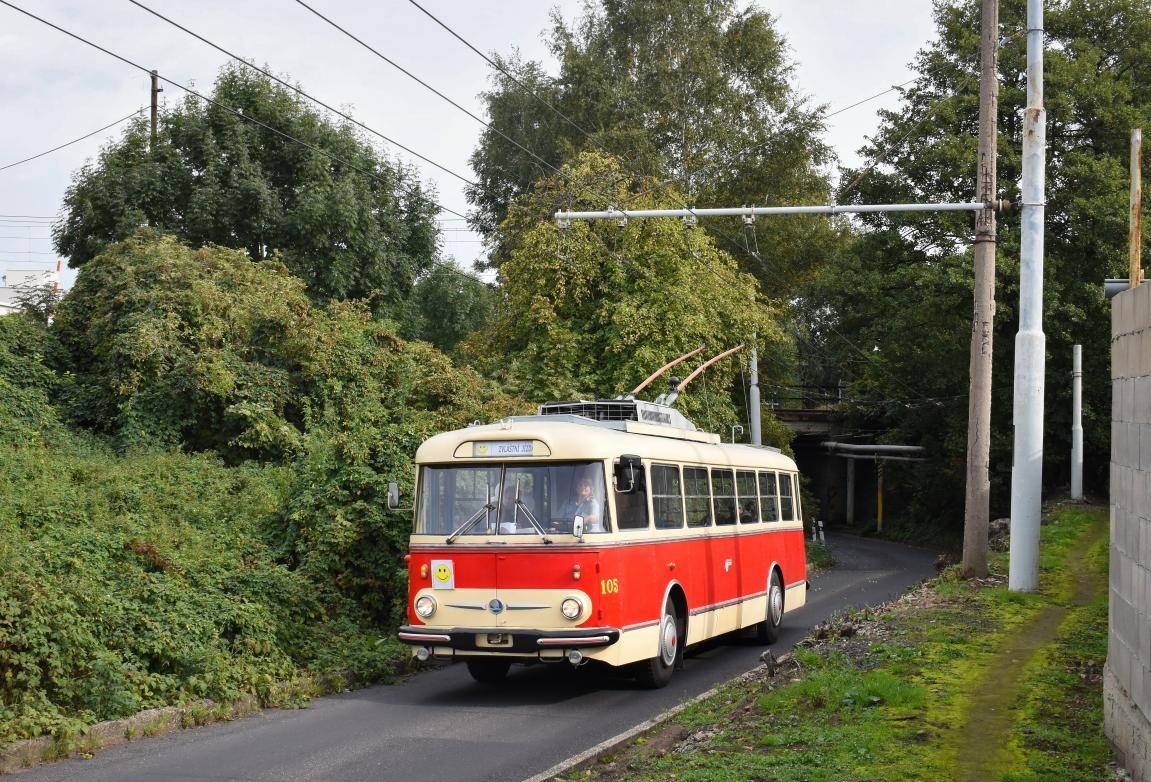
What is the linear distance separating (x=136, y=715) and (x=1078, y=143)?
3438 cm

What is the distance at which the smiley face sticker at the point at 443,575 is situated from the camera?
12695mm

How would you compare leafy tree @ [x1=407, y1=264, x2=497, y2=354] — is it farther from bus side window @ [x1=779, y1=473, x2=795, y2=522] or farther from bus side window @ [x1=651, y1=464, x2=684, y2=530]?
bus side window @ [x1=651, y1=464, x2=684, y2=530]

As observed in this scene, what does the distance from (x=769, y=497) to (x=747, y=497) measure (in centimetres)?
140

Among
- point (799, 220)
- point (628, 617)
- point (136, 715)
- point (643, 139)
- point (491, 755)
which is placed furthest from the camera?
point (799, 220)

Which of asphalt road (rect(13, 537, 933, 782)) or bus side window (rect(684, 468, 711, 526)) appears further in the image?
bus side window (rect(684, 468, 711, 526))

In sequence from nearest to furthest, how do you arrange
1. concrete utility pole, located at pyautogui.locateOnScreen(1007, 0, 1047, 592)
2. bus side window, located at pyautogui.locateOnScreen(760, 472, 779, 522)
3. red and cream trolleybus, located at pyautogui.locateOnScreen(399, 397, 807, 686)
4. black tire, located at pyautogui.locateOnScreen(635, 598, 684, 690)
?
1. red and cream trolleybus, located at pyautogui.locateOnScreen(399, 397, 807, 686)
2. black tire, located at pyautogui.locateOnScreen(635, 598, 684, 690)
3. concrete utility pole, located at pyautogui.locateOnScreen(1007, 0, 1047, 592)
4. bus side window, located at pyautogui.locateOnScreen(760, 472, 779, 522)

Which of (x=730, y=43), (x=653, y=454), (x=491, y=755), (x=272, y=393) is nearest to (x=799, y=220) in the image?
(x=730, y=43)

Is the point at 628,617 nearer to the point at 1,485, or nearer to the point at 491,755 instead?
the point at 491,755

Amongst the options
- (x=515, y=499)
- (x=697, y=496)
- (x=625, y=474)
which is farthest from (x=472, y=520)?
(x=697, y=496)

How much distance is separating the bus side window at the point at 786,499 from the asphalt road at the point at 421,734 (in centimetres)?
436

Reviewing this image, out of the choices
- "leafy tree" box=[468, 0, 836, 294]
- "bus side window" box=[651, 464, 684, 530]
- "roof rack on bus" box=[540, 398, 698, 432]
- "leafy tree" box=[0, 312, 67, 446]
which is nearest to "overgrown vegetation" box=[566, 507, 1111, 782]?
"bus side window" box=[651, 464, 684, 530]

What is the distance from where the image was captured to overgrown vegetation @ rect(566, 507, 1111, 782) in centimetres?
853

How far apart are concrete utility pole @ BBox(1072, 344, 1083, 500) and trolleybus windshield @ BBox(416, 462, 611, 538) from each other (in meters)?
26.2

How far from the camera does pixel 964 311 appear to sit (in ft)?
124
